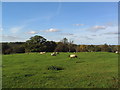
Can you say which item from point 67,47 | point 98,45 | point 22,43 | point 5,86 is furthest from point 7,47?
point 5,86

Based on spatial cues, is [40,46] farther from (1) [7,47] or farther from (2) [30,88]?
(2) [30,88]

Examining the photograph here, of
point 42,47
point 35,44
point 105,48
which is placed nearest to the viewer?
point 42,47

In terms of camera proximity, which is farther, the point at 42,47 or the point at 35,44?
the point at 35,44

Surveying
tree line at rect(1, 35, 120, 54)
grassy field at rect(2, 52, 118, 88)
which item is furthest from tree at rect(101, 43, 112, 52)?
grassy field at rect(2, 52, 118, 88)

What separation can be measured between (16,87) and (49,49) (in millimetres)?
57429

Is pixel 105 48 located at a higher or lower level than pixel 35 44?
lower

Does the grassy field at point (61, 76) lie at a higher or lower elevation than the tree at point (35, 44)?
lower

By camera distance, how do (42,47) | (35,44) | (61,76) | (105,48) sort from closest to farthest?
(61,76), (42,47), (35,44), (105,48)

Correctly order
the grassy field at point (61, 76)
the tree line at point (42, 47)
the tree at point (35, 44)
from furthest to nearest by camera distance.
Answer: the tree at point (35, 44) < the tree line at point (42, 47) < the grassy field at point (61, 76)

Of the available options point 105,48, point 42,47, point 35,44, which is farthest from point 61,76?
point 105,48

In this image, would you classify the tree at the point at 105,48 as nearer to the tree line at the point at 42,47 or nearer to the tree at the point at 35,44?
the tree line at the point at 42,47

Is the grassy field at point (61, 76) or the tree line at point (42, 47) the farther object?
the tree line at point (42, 47)

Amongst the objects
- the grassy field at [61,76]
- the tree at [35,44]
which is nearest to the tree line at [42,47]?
the tree at [35,44]

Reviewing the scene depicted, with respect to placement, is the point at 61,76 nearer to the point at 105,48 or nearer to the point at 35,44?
the point at 35,44
